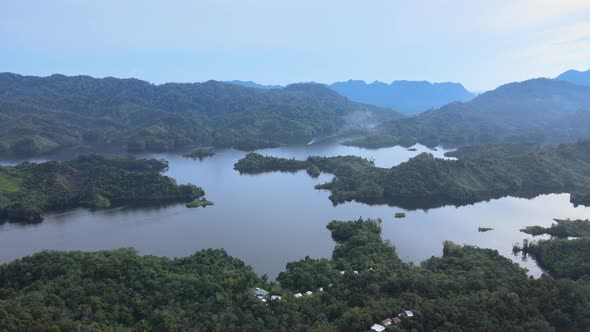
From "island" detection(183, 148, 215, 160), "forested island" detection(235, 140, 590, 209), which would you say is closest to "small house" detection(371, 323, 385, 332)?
"forested island" detection(235, 140, 590, 209)

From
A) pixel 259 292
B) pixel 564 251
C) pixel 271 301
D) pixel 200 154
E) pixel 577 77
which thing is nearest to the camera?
pixel 271 301

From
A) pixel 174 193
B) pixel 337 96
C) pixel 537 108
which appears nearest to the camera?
pixel 174 193

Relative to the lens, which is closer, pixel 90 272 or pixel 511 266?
pixel 90 272

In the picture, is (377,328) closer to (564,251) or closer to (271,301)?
(271,301)

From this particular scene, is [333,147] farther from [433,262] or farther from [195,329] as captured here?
[195,329]

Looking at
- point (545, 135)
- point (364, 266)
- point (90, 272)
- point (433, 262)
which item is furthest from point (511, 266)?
point (545, 135)

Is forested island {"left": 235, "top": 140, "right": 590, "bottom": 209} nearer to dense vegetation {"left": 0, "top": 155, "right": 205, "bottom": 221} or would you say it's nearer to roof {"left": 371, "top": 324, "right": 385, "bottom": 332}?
dense vegetation {"left": 0, "top": 155, "right": 205, "bottom": 221}

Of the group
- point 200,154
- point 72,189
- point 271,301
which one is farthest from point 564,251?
point 200,154

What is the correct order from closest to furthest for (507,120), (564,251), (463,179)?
(564,251) < (463,179) < (507,120)
